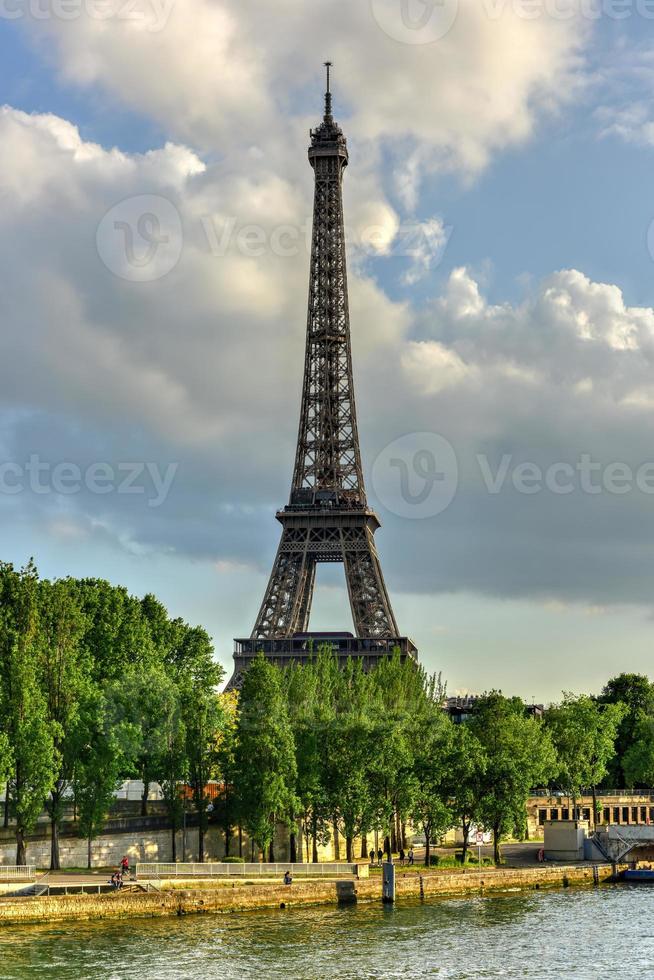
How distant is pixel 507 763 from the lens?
94938 mm

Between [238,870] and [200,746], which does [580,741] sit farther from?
[238,870]

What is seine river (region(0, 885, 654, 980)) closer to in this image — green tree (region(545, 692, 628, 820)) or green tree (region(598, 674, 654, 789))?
green tree (region(545, 692, 628, 820))

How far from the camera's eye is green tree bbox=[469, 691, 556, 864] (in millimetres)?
94375

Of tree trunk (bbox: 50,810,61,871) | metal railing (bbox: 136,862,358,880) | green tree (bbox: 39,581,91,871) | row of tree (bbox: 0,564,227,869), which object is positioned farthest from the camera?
green tree (bbox: 39,581,91,871)

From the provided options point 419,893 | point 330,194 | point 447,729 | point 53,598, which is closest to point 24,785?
point 53,598

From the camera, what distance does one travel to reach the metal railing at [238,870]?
246 feet

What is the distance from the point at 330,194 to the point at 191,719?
9425 cm

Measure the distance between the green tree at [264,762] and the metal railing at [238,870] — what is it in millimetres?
2969

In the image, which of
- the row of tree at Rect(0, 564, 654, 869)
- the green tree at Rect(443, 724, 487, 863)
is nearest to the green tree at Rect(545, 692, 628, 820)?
the row of tree at Rect(0, 564, 654, 869)

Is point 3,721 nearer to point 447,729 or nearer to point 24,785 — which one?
point 24,785

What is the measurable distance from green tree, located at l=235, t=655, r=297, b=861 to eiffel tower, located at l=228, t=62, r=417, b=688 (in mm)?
49681

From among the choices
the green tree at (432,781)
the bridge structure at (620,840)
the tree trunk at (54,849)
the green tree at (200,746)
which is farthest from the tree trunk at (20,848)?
the bridge structure at (620,840)

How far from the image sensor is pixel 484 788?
94.8 m

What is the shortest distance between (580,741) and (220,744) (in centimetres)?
5192
